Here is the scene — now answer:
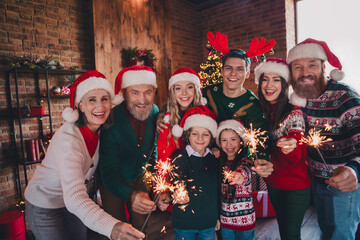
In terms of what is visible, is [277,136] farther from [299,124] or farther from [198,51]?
[198,51]

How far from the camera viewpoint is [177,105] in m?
2.08

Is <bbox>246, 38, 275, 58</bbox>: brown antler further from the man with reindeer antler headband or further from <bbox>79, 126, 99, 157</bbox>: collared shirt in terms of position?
<bbox>79, 126, 99, 157</bbox>: collared shirt

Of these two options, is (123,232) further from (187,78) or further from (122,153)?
(187,78)

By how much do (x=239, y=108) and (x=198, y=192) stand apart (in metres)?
0.81

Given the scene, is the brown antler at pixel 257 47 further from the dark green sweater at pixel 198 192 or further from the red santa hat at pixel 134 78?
the dark green sweater at pixel 198 192

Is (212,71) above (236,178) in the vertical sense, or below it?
above

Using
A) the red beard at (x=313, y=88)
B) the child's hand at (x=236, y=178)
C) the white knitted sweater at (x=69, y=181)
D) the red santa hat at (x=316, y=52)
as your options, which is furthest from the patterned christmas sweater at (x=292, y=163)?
the white knitted sweater at (x=69, y=181)

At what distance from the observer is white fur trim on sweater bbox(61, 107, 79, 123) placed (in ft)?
4.97

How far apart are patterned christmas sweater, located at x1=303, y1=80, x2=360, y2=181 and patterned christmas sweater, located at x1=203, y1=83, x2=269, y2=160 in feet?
1.21

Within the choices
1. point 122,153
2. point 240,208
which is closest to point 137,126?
point 122,153

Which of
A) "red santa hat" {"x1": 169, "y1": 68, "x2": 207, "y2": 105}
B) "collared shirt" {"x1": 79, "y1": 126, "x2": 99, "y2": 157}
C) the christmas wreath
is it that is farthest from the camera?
the christmas wreath

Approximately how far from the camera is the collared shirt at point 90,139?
5.12 feet

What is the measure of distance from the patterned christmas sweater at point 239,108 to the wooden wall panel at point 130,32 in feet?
8.52

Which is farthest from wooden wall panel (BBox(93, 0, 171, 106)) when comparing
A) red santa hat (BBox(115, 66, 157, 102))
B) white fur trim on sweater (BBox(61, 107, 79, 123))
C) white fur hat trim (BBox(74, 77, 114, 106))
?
white fur trim on sweater (BBox(61, 107, 79, 123))
